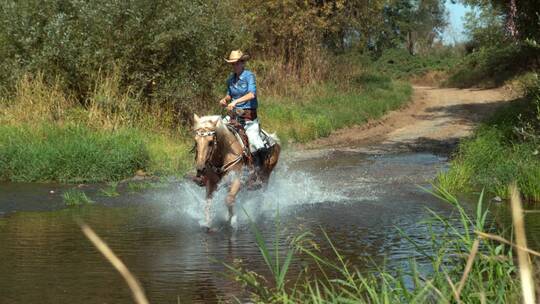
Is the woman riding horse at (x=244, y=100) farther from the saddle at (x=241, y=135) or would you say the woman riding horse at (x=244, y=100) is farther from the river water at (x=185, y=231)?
the river water at (x=185, y=231)

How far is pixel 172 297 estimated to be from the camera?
21.8 feet

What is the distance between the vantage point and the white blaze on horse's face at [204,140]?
30.3 ft

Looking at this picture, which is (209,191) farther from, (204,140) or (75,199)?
(75,199)

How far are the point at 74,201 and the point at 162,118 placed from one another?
678 centimetres

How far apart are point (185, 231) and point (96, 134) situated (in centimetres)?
709

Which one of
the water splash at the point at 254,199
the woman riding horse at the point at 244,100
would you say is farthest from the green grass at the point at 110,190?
the woman riding horse at the point at 244,100

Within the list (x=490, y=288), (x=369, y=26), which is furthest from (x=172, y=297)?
(x=369, y=26)

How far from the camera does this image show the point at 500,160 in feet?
44.6

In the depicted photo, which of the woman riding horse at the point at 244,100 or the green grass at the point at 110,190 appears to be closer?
the woman riding horse at the point at 244,100

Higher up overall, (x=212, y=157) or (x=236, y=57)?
(x=236, y=57)

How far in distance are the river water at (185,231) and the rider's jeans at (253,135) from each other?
85 cm

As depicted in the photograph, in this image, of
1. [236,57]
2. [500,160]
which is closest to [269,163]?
[236,57]

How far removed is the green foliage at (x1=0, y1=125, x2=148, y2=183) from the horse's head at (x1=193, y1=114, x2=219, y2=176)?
6012 mm

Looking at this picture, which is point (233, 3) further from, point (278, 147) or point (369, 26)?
point (278, 147)
